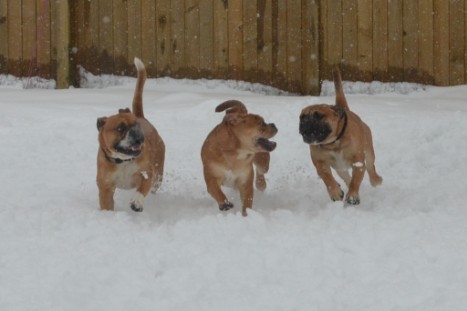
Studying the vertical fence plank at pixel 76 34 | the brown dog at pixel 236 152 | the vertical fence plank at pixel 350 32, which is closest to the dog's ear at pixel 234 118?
the brown dog at pixel 236 152

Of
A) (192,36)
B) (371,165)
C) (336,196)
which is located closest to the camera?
(336,196)

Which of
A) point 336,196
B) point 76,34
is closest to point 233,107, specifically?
point 336,196

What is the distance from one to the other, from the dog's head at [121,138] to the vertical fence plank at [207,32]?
5.86 m

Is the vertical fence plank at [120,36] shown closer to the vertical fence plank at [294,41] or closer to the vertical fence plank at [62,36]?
the vertical fence plank at [62,36]

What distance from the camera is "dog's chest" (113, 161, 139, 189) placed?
579cm

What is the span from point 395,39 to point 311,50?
112cm

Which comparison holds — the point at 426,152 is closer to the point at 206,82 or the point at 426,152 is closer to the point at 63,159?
the point at 63,159

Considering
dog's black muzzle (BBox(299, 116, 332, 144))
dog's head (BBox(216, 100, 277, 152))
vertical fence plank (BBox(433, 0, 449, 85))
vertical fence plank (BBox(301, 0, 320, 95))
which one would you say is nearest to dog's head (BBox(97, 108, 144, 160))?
dog's head (BBox(216, 100, 277, 152))

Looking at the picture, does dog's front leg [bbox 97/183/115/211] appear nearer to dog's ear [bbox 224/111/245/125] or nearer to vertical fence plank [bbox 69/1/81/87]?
dog's ear [bbox 224/111/245/125]

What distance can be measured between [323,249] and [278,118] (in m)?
4.26

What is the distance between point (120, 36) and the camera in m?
11.6

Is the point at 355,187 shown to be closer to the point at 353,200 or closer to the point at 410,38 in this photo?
the point at 353,200

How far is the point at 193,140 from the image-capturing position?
8.53m

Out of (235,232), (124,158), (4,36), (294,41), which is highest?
(4,36)
